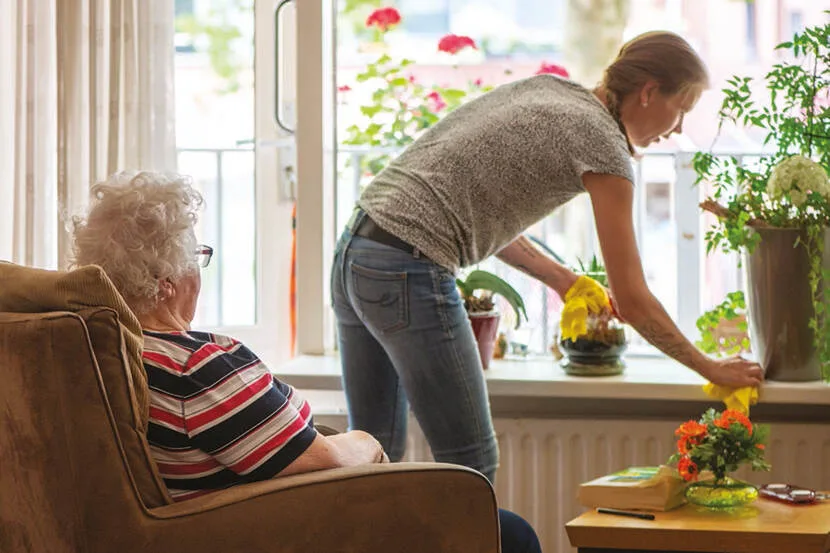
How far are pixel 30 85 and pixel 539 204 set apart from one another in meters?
1.23

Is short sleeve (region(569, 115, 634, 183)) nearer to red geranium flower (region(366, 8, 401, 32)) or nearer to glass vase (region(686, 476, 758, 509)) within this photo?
glass vase (region(686, 476, 758, 509))

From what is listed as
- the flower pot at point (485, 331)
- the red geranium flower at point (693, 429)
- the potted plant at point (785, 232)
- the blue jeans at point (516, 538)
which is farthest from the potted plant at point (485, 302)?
the blue jeans at point (516, 538)

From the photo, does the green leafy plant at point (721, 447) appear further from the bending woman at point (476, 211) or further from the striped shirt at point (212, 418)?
the striped shirt at point (212, 418)

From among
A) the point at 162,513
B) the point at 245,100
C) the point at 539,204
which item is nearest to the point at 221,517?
the point at 162,513

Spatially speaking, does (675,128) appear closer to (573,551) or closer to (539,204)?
(539,204)

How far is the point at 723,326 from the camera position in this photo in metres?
2.85

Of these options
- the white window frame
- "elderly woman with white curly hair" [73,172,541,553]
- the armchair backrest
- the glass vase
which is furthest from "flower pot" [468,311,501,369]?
the armchair backrest

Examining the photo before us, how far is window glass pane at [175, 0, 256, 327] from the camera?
3203mm

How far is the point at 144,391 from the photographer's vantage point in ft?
4.90

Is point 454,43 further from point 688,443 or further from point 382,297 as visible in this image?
point 688,443

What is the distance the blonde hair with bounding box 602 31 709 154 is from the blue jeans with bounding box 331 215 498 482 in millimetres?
490

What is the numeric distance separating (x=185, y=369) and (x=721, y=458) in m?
1.06

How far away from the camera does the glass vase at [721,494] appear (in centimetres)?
209

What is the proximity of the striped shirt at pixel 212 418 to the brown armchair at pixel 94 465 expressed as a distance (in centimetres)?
4
